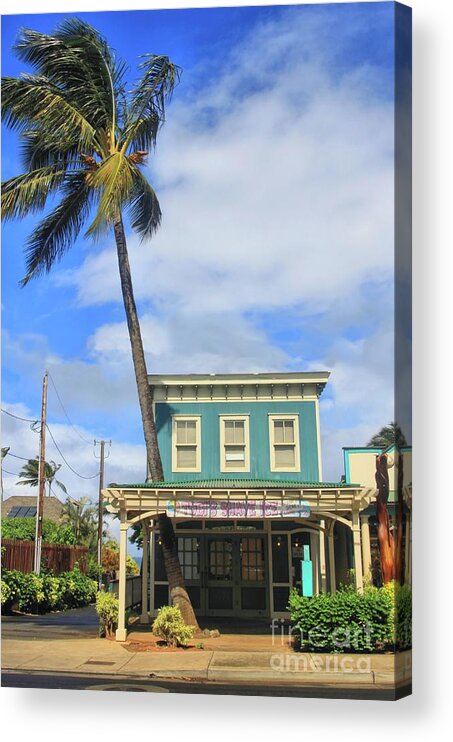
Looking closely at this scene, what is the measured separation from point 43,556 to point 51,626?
613 centimetres

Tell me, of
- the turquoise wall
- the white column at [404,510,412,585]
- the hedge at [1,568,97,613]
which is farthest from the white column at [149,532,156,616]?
the white column at [404,510,412,585]

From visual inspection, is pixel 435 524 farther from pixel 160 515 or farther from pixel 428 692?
pixel 160 515

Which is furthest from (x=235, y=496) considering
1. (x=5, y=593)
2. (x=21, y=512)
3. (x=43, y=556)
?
(x=21, y=512)

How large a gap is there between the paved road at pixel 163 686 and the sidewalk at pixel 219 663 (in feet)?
0.35

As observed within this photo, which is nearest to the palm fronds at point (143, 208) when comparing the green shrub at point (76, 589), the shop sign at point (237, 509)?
the shop sign at point (237, 509)

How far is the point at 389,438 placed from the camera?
1616 cm

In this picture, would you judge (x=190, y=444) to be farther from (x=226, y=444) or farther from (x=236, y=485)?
(x=236, y=485)

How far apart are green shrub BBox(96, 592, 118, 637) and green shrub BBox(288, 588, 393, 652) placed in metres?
4.14

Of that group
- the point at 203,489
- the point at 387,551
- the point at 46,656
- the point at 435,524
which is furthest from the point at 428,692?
the point at 46,656

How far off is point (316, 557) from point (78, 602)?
29.9 ft

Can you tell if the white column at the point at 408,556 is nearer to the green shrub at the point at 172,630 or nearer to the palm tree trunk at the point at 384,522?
the palm tree trunk at the point at 384,522

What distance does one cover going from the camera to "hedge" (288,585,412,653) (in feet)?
44.8

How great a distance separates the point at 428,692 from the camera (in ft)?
41.0

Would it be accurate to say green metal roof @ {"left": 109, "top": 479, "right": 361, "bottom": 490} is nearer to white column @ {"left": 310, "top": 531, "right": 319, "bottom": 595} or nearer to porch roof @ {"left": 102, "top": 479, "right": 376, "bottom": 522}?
porch roof @ {"left": 102, "top": 479, "right": 376, "bottom": 522}
